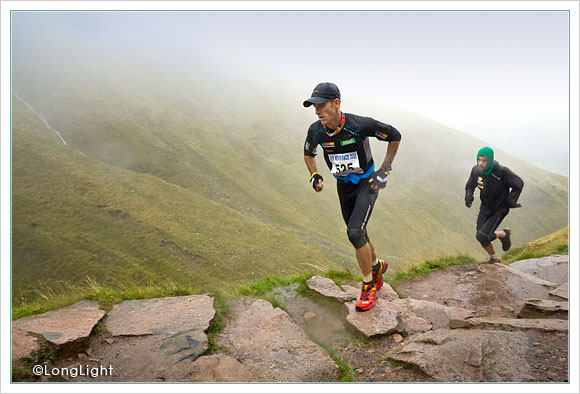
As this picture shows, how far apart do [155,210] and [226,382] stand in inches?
901

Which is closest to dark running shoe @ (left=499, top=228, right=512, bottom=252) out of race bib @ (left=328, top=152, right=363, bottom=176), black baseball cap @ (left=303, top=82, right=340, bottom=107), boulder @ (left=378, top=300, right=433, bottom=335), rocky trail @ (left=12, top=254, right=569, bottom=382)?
rocky trail @ (left=12, top=254, right=569, bottom=382)

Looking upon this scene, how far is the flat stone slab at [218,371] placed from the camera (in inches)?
146

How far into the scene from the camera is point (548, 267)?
32.1 feet

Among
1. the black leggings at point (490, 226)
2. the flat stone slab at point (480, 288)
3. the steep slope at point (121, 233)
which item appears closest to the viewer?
the flat stone slab at point (480, 288)

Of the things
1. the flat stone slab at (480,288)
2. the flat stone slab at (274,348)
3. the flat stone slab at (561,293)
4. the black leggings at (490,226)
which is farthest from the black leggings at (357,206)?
the black leggings at (490,226)

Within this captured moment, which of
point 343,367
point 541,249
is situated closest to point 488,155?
point 541,249

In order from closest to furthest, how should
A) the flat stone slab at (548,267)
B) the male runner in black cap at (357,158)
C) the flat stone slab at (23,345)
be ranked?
the flat stone slab at (23,345) → the male runner in black cap at (357,158) → the flat stone slab at (548,267)

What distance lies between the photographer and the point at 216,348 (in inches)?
179

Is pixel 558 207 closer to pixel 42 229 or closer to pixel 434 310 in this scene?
pixel 434 310

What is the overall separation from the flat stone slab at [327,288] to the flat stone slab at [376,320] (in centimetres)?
38

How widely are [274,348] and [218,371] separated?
924 millimetres

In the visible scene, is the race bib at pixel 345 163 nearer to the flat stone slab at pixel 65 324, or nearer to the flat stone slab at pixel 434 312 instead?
the flat stone slab at pixel 434 312

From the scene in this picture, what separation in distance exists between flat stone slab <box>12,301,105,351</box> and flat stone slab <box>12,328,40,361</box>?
0.44ft

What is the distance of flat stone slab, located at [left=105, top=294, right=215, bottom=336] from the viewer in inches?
191
